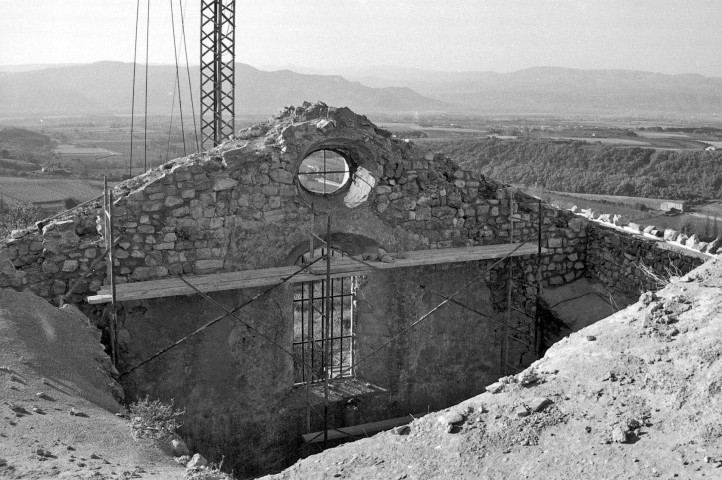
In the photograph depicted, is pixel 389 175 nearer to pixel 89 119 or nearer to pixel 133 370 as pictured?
pixel 133 370

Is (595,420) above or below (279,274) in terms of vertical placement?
below

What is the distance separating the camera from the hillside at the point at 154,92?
125 metres

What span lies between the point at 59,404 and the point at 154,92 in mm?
127791

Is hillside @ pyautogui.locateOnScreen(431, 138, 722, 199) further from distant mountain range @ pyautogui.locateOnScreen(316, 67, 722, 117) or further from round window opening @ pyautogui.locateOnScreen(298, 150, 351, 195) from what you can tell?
distant mountain range @ pyautogui.locateOnScreen(316, 67, 722, 117)

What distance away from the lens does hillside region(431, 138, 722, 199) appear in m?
31.0

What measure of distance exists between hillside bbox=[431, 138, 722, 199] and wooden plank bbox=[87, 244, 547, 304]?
1771cm

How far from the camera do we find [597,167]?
36062 mm

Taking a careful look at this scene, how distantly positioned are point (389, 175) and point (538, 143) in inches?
1420

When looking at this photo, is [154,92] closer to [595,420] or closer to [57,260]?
[57,260]

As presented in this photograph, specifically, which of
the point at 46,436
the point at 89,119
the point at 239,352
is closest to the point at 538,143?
the point at 239,352

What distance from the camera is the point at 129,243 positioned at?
8867mm

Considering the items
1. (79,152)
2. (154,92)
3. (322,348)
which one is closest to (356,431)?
(322,348)

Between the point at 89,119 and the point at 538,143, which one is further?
the point at 89,119

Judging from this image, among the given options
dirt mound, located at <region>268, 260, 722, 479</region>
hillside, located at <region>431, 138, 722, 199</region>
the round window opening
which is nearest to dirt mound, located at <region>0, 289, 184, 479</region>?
dirt mound, located at <region>268, 260, 722, 479</region>
